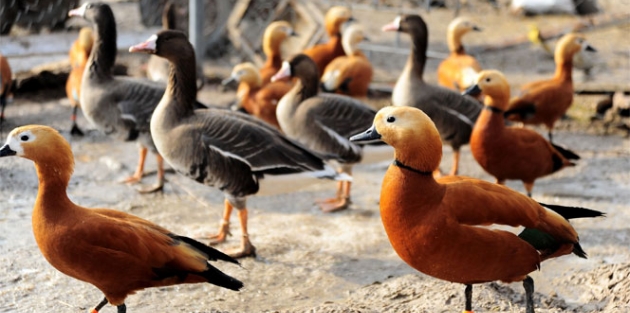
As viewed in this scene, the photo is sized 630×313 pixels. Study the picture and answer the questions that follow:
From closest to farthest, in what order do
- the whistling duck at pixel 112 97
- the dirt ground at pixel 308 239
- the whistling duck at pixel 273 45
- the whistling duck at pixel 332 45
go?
the dirt ground at pixel 308 239
the whistling duck at pixel 112 97
the whistling duck at pixel 273 45
the whistling duck at pixel 332 45

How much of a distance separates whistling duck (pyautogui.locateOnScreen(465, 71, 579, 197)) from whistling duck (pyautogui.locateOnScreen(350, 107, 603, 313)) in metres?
2.04

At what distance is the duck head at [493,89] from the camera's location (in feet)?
20.8

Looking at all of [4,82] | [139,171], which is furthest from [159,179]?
[4,82]

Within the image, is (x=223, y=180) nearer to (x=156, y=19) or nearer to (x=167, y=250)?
(x=167, y=250)

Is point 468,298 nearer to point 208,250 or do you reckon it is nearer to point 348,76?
point 208,250

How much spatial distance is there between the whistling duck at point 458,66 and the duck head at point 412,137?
411 cm

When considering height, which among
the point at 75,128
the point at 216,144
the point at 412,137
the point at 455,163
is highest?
the point at 412,137

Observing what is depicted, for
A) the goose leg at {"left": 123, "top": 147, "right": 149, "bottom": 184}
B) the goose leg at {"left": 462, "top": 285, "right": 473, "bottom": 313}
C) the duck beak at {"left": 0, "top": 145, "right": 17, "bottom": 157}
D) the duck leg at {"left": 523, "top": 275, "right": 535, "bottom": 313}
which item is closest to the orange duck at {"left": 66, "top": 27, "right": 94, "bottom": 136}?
the goose leg at {"left": 123, "top": 147, "right": 149, "bottom": 184}

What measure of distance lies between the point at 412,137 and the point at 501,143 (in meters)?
2.38

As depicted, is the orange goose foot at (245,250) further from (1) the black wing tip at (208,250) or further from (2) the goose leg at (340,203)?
(1) the black wing tip at (208,250)

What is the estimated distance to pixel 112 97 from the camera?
6891mm

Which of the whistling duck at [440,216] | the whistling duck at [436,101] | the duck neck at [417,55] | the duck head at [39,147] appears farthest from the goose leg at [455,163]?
the duck head at [39,147]

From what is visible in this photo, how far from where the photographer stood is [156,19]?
1138cm

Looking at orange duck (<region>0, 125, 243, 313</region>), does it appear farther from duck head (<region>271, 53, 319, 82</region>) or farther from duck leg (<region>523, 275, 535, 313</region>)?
duck head (<region>271, 53, 319, 82</region>)
